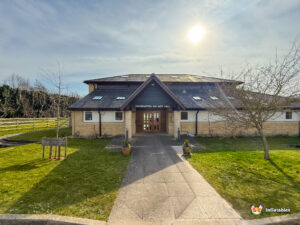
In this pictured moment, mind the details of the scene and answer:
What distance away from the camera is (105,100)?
1546cm

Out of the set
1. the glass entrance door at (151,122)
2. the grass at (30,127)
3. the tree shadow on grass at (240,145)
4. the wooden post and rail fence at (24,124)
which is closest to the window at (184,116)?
the glass entrance door at (151,122)

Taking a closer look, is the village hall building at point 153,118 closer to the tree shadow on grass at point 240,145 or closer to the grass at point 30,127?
the tree shadow on grass at point 240,145

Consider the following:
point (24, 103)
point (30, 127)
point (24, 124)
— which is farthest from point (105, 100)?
point (24, 103)

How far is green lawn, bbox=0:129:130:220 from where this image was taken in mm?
3812

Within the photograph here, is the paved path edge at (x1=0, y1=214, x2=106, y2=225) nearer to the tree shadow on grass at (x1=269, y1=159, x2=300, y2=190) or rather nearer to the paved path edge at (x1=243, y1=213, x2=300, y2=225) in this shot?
the paved path edge at (x1=243, y1=213, x2=300, y2=225)

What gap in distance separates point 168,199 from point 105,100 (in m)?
13.2

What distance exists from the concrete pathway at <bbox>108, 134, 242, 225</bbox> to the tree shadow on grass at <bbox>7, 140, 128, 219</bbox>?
412 mm

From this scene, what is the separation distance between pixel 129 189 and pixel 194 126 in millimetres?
11251

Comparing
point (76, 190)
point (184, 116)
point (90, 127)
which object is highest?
point (184, 116)

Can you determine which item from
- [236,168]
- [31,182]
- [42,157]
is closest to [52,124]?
[42,157]

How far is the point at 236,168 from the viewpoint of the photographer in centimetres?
648

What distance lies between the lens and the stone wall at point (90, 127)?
14.2 metres

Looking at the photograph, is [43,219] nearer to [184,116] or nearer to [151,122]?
[151,122]

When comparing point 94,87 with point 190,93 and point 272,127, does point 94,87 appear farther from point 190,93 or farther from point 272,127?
point 272,127
